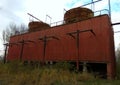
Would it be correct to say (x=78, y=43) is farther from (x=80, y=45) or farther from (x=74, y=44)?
(x=74, y=44)

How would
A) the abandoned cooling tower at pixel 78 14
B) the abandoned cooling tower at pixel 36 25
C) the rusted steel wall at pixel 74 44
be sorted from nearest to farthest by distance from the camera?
the rusted steel wall at pixel 74 44 < the abandoned cooling tower at pixel 78 14 < the abandoned cooling tower at pixel 36 25

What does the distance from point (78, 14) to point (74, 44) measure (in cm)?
465

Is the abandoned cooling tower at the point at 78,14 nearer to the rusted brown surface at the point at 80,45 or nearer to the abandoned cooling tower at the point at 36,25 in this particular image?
the rusted brown surface at the point at 80,45

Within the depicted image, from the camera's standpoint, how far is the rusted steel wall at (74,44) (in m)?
18.5

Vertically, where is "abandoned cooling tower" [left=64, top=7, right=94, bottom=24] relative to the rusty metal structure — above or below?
above

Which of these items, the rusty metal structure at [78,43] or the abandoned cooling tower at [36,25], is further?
the abandoned cooling tower at [36,25]

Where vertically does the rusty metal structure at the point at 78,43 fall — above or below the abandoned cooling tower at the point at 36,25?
below

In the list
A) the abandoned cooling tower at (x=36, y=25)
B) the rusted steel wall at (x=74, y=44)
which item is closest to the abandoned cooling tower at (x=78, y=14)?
the rusted steel wall at (x=74, y=44)

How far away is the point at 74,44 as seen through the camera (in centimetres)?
2103

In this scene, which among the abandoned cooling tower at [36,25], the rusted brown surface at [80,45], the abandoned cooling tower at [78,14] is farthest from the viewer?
the abandoned cooling tower at [36,25]

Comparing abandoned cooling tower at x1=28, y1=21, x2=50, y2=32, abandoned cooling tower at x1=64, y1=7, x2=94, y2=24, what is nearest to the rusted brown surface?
abandoned cooling tower at x1=64, y1=7, x2=94, y2=24

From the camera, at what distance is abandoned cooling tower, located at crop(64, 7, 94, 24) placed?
2302 centimetres

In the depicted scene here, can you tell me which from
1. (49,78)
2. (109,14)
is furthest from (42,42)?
(49,78)

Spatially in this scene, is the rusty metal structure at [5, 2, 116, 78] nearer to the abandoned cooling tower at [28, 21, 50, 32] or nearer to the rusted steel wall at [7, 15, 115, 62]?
the rusted steel wall at [7, 15, 115, 62]
